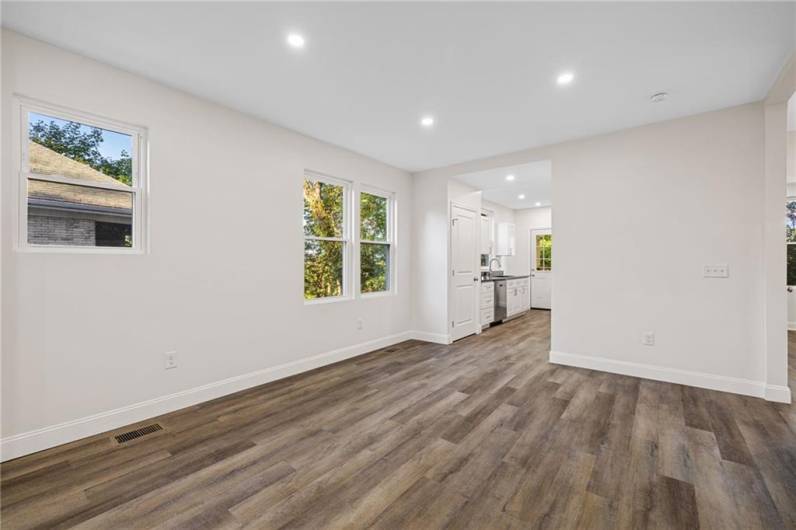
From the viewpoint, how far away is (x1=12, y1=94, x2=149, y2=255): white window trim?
7.32ft

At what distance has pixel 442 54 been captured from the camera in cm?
242

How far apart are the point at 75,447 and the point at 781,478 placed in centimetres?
440

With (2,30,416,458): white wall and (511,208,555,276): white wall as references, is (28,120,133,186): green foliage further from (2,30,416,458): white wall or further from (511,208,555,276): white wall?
(511,208,555,276): white wall

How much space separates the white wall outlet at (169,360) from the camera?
2.83 m

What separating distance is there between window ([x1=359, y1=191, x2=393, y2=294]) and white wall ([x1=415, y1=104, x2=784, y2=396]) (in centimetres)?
229

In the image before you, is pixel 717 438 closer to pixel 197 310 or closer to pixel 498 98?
pixel 498 98

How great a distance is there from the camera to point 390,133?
12.8 ft

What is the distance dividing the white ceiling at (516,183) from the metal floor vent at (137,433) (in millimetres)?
4632

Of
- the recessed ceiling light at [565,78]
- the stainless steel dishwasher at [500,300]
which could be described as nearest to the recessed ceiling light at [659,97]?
the recessed ceiling light at [565,78]

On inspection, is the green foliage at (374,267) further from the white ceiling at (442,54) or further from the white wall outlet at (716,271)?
the white wall outlet at (716,271)

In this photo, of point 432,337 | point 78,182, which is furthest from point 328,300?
point 78,182

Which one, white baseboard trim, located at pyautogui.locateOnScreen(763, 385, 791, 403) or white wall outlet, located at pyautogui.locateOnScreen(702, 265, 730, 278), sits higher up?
white wall outlet, located at pyautogui.locateOnScreen(702, 265, 730, 278)

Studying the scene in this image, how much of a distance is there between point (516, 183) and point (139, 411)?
5.80m

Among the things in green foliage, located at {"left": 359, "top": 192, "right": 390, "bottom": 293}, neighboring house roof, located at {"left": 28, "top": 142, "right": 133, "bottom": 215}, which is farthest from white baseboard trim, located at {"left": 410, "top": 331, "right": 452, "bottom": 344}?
neighboring house roof, located at {"left": 28, "top": 142, "right": 133, "bottom": 215}
